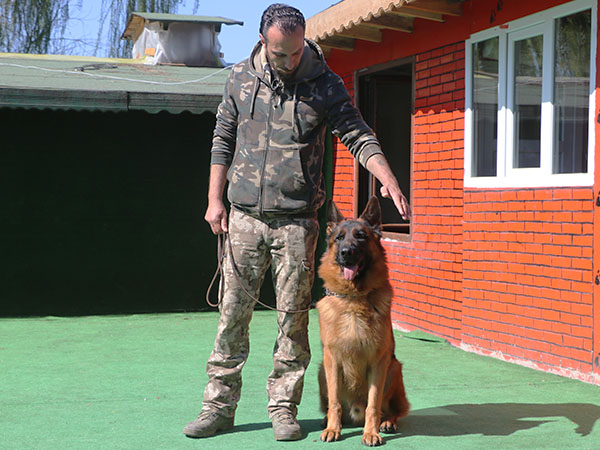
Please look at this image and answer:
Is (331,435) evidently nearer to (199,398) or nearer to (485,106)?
(199,398)

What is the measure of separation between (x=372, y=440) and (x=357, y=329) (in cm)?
60

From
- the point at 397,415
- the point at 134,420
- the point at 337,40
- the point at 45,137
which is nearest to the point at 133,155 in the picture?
the point at 45,137

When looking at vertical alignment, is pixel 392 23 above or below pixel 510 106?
Result: above

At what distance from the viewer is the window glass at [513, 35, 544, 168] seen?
7129 mm

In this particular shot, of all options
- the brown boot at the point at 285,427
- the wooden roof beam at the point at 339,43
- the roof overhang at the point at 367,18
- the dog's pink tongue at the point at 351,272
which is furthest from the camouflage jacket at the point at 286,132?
the wooden roof beam at the point at 339,43

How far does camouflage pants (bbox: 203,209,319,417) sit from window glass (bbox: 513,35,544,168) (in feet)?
10.3

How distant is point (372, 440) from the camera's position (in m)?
4.53

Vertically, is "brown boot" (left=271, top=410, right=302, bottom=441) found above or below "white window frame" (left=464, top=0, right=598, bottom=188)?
below

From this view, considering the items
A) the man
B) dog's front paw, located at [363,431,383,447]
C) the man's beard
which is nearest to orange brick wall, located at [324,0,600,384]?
dog's front paw, located at [363,431,383,447]

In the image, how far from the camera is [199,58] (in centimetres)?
1323

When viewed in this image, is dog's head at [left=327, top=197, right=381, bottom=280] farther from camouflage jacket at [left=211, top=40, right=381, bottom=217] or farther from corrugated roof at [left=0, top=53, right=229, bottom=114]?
corrugated roof at [left=0, top=53, right=229, bottom=114]

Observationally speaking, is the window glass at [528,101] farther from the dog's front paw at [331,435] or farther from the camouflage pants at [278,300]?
the dog's front paw at [331,435]

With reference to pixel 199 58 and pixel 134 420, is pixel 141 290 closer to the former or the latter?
pixel 199 58

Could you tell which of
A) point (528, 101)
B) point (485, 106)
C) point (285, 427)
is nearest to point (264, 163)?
point (285, 427)
